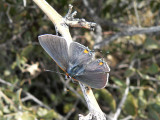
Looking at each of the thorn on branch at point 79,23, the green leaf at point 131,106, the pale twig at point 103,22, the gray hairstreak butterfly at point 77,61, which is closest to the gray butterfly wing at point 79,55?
the gray hairstreak butterfly at point 77,61

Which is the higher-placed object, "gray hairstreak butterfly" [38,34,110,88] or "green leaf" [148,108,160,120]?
→ "gray hairstreak butterfly" [38,34,110,88]

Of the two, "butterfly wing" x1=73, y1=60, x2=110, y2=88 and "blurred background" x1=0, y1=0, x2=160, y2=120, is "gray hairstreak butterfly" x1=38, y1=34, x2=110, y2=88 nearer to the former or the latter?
"butterfly wing" x1=73, y1=60, x2=110, y2=88

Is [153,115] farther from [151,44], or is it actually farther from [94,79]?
[94,79]

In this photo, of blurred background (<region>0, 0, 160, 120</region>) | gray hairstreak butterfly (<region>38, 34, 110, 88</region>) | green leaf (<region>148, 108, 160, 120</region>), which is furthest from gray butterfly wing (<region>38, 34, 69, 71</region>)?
green leaf (<region>148, 108, 160, 120</region>)

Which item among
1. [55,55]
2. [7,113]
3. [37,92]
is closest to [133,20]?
[37,92]

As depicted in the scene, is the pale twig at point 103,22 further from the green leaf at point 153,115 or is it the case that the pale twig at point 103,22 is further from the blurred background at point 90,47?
the green leaf at point 153,115

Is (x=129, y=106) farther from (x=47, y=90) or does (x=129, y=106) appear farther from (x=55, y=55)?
(x=47, y=90)

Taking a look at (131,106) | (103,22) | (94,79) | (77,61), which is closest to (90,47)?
(103,22)
